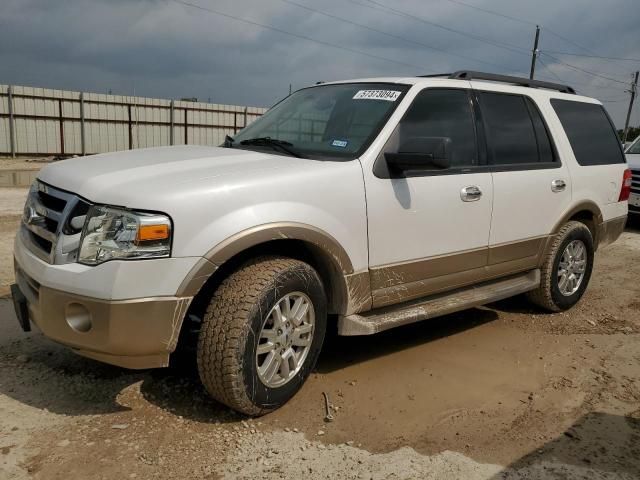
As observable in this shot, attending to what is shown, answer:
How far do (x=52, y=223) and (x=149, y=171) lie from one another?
0.59m

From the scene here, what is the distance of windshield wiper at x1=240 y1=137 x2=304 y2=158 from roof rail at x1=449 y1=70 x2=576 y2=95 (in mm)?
1500

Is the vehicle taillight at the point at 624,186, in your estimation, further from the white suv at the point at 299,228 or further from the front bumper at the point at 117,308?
the front bumper at the point at 117,308

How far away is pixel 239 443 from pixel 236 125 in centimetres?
2300

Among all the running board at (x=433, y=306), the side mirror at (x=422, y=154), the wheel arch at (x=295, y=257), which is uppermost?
the side mirror at (x=422, y=154)

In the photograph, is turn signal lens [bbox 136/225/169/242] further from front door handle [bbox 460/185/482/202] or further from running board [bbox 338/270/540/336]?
front door handle [bbox 460/185/482/202]

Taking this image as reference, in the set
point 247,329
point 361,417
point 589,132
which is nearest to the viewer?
point 247,329

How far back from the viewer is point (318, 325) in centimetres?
338

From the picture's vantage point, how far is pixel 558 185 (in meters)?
4.89

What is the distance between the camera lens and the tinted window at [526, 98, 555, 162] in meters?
4.85

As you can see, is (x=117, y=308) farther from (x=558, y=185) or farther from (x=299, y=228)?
(x=558, y=185)

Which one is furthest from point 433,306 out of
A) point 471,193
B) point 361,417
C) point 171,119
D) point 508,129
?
point 171,119

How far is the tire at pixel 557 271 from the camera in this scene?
16.5 feet

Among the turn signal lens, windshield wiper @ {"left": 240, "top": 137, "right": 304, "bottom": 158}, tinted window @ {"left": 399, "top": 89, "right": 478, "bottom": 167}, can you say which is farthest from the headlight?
tinted window @ {"left": 399, "top": 89, "right": 478, "bottom": 167}

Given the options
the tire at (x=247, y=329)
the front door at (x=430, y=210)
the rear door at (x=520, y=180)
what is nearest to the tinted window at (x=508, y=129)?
the rear door at (x=520, y=180)
